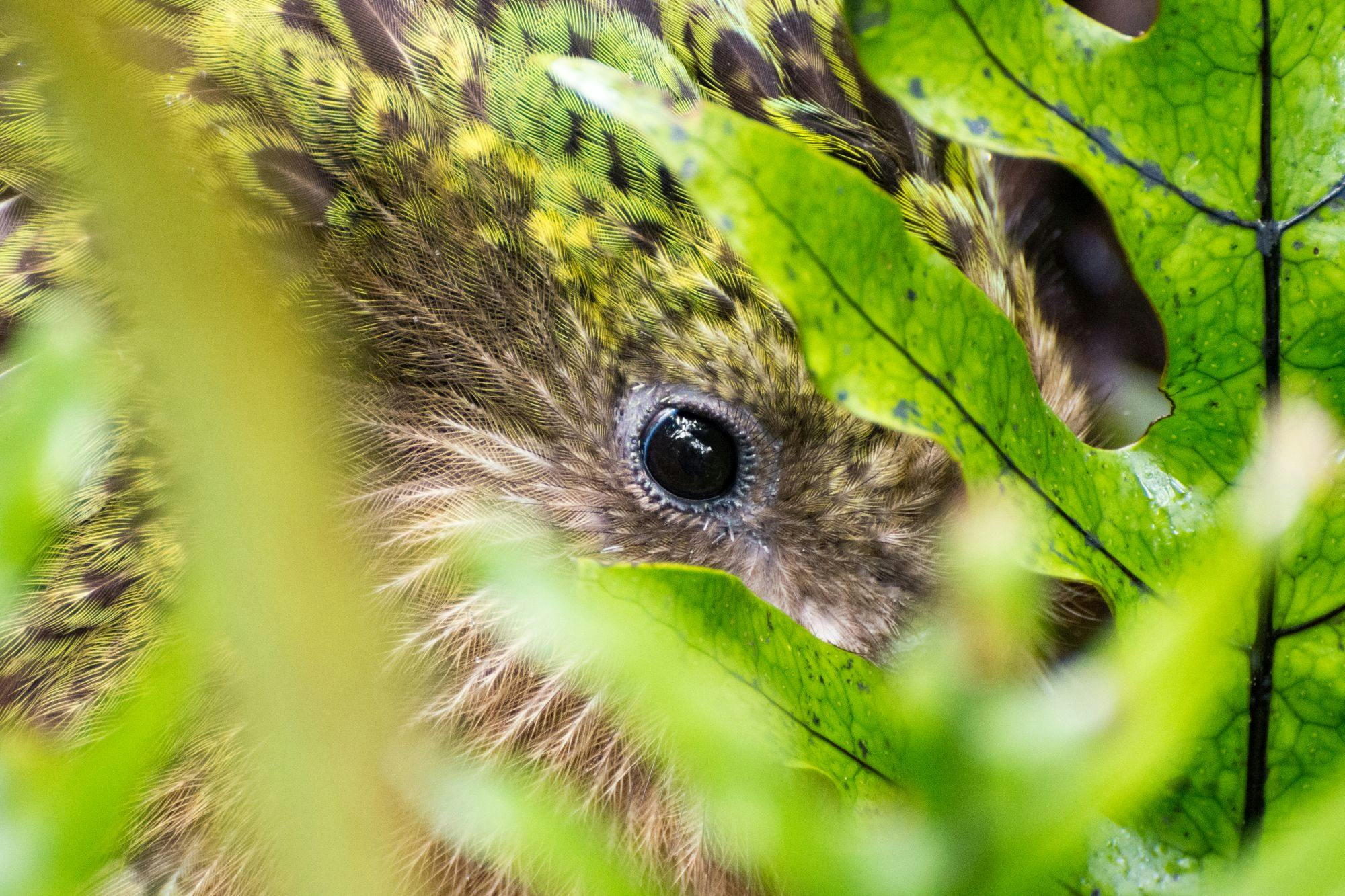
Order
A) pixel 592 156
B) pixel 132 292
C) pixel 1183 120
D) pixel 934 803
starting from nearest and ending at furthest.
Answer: pixel 132 292
pixel 934 803
pixel 1183 120
pixel 592 156

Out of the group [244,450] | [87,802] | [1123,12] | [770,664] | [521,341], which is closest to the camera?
[244,450]

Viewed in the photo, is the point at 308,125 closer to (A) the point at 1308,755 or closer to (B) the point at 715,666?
(B) the point at 715,666

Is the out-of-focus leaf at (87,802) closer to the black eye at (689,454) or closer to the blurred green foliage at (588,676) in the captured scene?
the blurred green foliage at (588,676)

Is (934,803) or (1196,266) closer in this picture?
(934,803)

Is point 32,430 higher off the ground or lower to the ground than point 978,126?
lower

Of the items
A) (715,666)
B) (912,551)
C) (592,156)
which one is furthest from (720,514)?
(715,666)

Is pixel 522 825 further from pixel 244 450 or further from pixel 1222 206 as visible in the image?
pixel 1222 206

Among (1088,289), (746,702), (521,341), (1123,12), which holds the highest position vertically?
(1123,12)

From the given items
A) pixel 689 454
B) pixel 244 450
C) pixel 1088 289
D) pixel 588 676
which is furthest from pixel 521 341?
pixel 244 450
